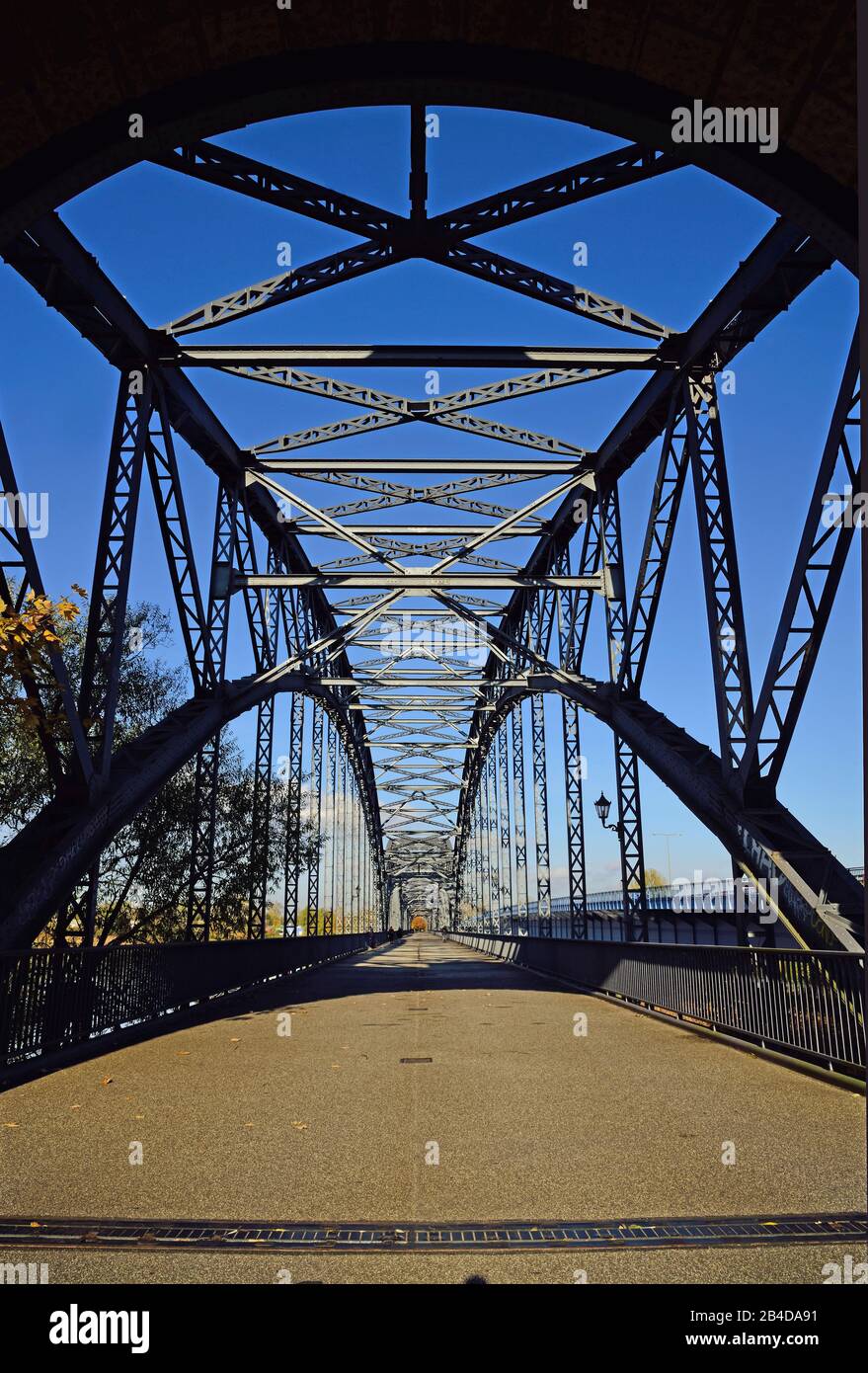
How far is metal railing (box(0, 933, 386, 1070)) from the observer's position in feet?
34.3

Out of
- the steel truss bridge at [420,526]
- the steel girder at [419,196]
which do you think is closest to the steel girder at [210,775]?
the steel truss bridge at [420,526]

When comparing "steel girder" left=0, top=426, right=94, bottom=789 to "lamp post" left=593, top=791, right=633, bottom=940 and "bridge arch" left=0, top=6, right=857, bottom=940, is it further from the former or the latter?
"lamp post" left=593, top=791, right=633, bottom=940

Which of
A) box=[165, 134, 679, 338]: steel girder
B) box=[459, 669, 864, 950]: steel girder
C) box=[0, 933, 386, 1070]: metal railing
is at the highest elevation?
box=[165, 134, 679, 338]: steel girder

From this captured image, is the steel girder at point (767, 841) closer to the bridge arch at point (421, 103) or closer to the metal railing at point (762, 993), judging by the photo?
the metal railing at point (762, 993)

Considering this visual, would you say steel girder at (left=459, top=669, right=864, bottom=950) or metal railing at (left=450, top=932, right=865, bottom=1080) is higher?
steel girder at (left=459, top=669, right=864, bottom=950)

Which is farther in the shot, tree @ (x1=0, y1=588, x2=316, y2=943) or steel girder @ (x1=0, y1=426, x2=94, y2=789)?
tree @ (x1=0, y1=588, x2=316, y2=943)

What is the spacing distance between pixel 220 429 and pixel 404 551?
6.17 metres

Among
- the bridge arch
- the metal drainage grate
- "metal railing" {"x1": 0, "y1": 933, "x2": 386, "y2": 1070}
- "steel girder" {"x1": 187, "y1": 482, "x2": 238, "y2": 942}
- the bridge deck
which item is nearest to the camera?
the bridge deck

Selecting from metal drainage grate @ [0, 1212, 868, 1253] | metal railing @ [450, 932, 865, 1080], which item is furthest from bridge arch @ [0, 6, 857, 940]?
metal railing @ [450, 932, 865, 1080]

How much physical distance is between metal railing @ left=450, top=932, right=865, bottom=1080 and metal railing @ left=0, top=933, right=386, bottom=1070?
725 centimetres

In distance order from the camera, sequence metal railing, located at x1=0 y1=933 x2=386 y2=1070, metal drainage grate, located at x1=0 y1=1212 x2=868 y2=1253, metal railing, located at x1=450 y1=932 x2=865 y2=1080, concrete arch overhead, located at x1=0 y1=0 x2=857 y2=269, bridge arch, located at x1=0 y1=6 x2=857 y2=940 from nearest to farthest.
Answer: metal drainage grate, located at x1=0 y1=1212 x2=868 y2=1253 < concrete arch overhead, located at x1=0 y1=0 x2=857 y2=269 < bridge arch, located at x1=0 y1=6 x2=857 y2=940 < metal railing, located at x1=450 y1=932 x2=865 y2=1080 < metal railing, located at x1=0 y1=933 x2=386 y2=1070

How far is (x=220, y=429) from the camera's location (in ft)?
69.1

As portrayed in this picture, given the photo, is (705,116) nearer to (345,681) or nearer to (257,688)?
(257,688)

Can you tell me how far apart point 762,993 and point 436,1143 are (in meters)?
5.57
